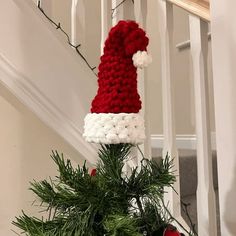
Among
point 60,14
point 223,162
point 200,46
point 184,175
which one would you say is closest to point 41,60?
point 200,46

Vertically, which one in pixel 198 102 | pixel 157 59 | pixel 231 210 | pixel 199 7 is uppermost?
pixel 157 59

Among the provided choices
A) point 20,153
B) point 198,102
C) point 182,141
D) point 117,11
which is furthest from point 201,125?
point 182,141

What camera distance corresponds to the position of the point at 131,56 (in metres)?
0.66

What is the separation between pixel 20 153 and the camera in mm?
1152

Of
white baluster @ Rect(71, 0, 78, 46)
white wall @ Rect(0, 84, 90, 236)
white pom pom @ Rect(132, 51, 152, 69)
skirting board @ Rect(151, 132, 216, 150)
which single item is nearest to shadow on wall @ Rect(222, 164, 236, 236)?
white pom pom @ Rect(132, 51, 152, 69)

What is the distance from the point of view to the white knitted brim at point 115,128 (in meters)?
0.63

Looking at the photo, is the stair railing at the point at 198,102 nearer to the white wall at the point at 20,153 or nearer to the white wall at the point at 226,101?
the white wall at the point at 226,101

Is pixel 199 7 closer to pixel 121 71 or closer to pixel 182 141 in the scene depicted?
pixel 121 71

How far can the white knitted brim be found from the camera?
0.63 metres

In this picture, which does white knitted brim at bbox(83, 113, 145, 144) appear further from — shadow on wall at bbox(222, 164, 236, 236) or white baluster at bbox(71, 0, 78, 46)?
white baluster at bbox(71, 0, 78, 46)

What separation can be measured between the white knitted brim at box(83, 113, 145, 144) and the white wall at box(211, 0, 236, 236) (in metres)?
0.22

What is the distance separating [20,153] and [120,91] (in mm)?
623

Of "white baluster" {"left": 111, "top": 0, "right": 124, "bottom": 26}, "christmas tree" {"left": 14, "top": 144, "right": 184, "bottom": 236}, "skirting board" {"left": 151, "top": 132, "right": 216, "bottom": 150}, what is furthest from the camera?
"skirting board" {"left": 151, "top": 132, "right": 216, "bottom": 150}

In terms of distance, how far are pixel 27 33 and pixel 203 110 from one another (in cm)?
59
